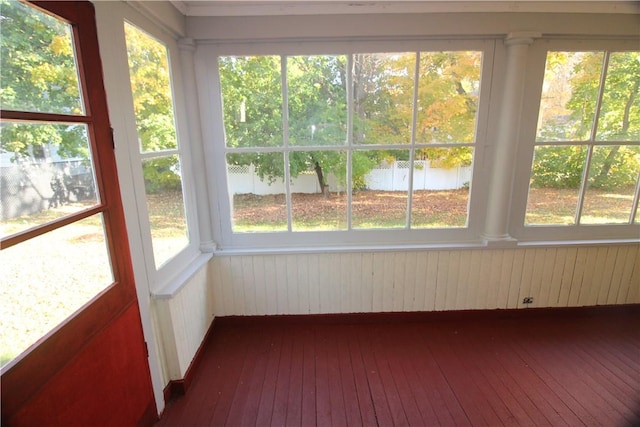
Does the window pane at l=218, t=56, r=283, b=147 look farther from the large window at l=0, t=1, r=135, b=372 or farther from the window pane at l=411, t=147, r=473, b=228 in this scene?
the window pane at l=411, t=147, r=473, b=228

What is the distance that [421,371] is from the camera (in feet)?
5.98

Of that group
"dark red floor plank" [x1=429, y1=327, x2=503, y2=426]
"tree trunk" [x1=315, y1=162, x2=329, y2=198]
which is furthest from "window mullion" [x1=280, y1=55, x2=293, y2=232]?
"dark red floor plank" [x1=429, y1=327, x2=503, y2=426]

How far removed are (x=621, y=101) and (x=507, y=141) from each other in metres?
0.84

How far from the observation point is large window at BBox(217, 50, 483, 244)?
1929 millimetres

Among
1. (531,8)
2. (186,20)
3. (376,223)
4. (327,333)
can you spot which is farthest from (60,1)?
(531,8)

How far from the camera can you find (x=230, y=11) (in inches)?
69.1

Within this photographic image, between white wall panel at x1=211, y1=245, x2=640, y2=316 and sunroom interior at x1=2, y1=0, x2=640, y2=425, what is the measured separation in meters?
0.01

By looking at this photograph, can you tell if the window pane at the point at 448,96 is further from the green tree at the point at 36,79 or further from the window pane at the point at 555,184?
the green tree at the point at 36,79

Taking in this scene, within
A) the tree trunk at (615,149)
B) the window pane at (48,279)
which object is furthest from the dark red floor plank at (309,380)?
the tree trunk at (615,149)

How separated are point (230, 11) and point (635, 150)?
9.28 feet

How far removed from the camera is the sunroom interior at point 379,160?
5.71 ft

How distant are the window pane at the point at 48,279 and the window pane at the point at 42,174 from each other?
71 mm

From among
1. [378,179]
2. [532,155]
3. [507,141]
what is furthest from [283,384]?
[532,155]

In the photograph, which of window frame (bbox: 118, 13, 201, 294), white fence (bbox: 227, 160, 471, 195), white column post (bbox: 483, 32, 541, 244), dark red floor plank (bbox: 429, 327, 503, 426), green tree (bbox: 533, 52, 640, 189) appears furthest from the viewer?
white fence (bbox: 227, 160, 471, 195)
